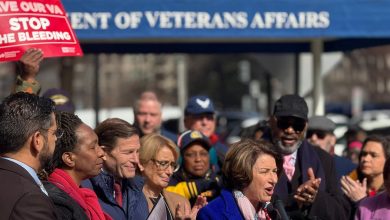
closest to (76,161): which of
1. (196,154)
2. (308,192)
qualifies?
(308,192)

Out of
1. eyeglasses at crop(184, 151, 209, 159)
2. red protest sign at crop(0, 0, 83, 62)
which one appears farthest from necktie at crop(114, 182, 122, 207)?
eyeglasses at crop(184, 151, 209, 159)

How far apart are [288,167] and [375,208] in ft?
2.67

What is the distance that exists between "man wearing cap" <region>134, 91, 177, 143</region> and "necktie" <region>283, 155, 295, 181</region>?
225 cm

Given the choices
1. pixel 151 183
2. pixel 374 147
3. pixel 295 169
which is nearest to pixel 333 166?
pixel 295 169

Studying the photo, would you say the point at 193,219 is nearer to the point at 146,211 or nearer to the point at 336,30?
the point at 146,211

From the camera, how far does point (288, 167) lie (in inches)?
311

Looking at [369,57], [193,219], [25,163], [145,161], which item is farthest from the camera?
[369,57]

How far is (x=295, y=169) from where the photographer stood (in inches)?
309

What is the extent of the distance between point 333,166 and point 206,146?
3.55 feet

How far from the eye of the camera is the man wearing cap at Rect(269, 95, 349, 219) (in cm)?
745

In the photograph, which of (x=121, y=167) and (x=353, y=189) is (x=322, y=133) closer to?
(x=353, y=189)

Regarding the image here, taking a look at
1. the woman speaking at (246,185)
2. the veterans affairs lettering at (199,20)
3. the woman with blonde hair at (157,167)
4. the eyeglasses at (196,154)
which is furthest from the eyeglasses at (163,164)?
the veterans affairs lettering at (199,20)

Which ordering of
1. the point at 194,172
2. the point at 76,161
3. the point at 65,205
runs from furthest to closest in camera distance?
the point at 194,172, the point at 76,161, the point at 65,205

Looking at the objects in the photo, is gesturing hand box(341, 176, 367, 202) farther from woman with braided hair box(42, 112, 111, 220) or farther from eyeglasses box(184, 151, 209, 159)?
woman with braided hair box(42, 112, 111, 220)
